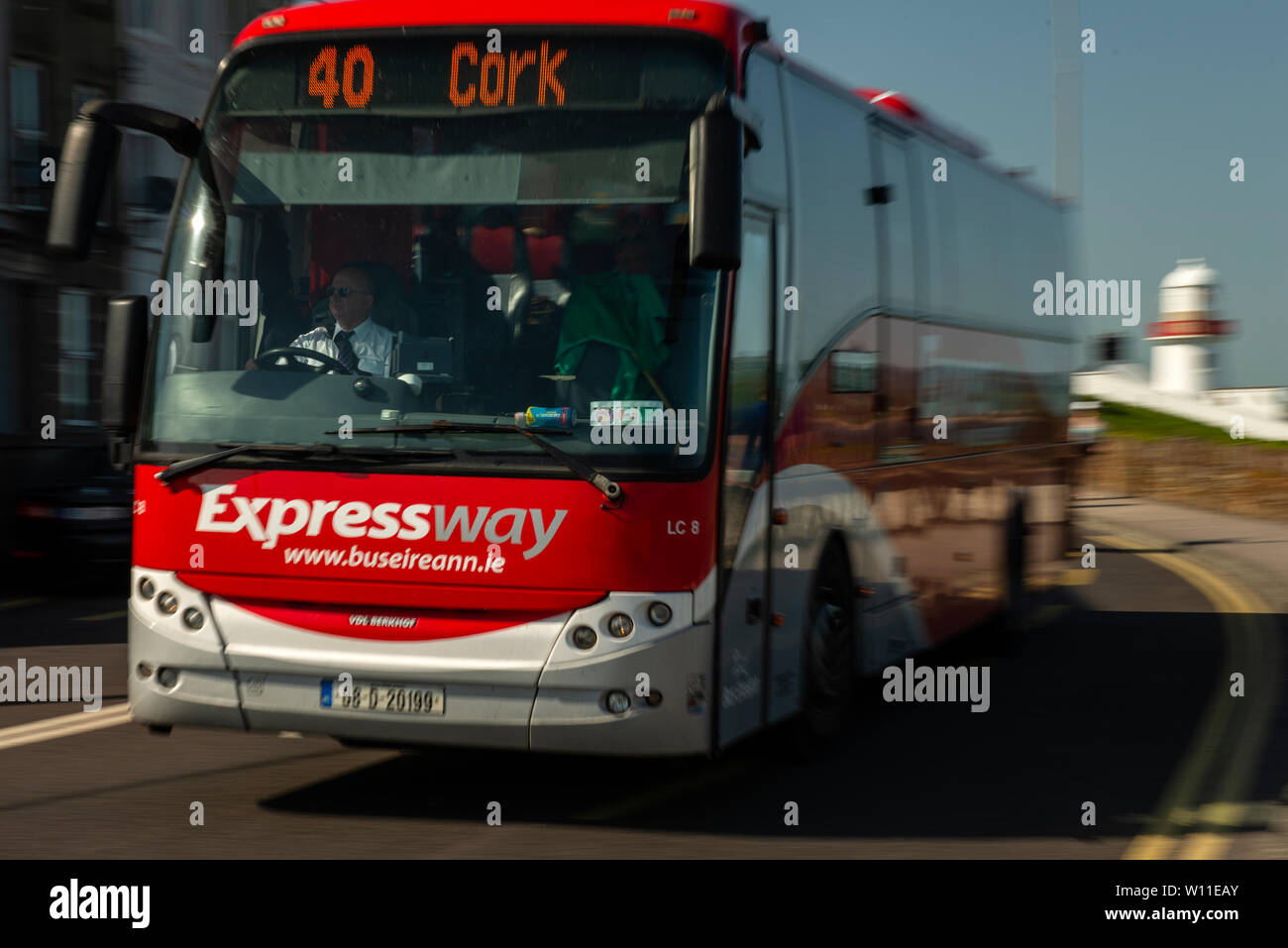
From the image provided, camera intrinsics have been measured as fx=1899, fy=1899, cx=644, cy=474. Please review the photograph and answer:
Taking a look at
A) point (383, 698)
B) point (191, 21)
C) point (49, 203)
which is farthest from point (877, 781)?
point (191, 21)

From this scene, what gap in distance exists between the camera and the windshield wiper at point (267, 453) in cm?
732

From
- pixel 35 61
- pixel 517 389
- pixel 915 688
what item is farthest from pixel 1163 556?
pixel 517 389

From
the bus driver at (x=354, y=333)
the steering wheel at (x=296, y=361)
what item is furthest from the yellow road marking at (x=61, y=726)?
the bus driver at (x=354, y=333)

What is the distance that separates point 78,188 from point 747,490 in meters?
2.89

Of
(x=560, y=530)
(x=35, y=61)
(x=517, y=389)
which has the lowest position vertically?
(x=560, y=530)

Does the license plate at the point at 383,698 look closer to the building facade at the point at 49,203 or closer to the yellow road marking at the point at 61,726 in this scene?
the yellow road marking at the point at 61,726

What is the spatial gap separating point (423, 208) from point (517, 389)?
0.83 m

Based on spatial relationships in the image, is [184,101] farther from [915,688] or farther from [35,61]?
[915,688]

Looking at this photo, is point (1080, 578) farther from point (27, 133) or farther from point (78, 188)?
point (27, 133)

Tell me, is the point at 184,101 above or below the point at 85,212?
above

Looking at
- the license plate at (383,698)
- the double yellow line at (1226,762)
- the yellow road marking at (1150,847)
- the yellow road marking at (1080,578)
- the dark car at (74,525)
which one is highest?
the dark car at (74,525)

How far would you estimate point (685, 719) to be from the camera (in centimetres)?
714

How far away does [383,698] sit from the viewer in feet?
23.8

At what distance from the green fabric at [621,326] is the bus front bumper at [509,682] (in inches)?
33.3
